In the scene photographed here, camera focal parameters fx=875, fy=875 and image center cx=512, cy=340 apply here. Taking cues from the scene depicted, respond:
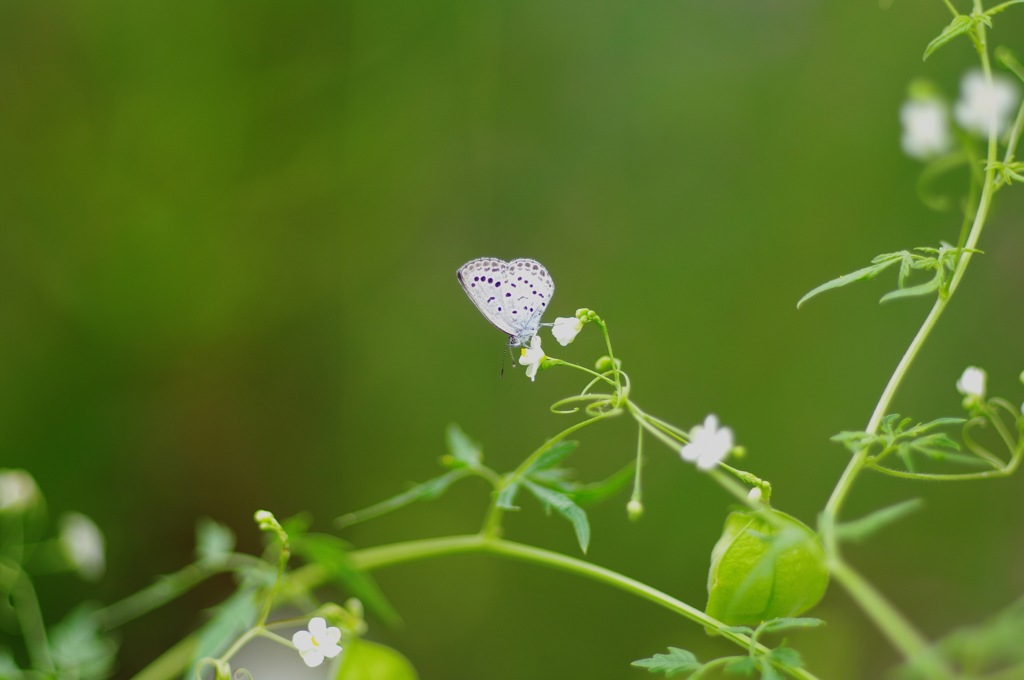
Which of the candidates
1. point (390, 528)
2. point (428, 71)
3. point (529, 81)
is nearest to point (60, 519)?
point (390, 528)

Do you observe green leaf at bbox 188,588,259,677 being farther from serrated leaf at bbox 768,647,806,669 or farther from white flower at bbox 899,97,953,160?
white flower at bbox 899,97,953,160

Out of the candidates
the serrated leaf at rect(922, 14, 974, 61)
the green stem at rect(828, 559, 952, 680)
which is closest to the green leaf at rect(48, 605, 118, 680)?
the green stem at rect(828, 559, 952, 680)

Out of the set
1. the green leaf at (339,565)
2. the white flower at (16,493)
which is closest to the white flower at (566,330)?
the green leaf at (339,565)

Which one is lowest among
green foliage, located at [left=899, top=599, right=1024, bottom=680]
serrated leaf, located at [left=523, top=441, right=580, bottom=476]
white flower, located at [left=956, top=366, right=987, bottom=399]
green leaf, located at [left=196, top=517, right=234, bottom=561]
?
green leaf, located at [left=196, top=517, right=234, bottom=561]

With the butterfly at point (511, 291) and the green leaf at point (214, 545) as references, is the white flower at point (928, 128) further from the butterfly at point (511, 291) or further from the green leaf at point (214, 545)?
the green leaf at point (214, 545)

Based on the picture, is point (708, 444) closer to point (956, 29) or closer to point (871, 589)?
point (871, 589)

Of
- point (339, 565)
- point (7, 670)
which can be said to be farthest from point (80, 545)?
point (339, 565)
